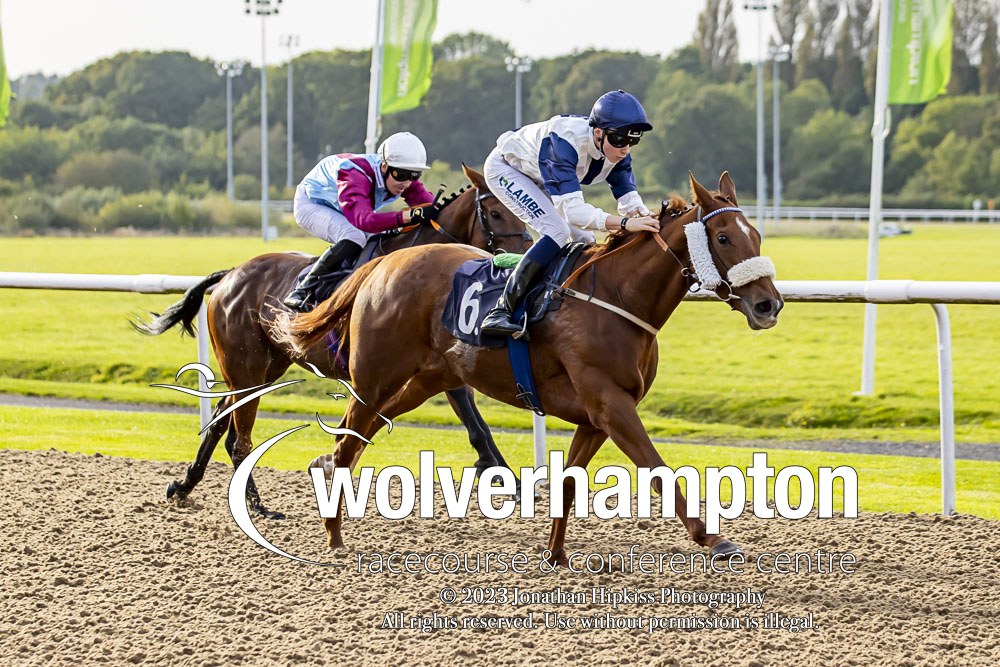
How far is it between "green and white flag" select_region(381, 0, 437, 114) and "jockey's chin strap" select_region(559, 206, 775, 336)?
758cm

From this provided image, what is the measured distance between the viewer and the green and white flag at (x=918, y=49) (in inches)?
374

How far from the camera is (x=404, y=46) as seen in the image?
36.7 feet

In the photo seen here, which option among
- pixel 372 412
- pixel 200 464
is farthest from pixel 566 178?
pixel 200 464

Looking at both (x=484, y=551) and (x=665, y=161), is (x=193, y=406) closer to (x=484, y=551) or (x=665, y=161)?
(x=484, y=551)

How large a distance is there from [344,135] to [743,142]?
18.0 metres

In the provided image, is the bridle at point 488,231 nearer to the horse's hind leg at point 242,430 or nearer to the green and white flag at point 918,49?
the horse's hind leg at point 242,430

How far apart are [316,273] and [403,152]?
73cm

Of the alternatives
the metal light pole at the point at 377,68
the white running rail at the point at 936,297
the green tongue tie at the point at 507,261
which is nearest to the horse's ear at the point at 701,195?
the green tongue tie at the point at 507,261

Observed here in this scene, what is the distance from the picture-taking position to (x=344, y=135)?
168ft

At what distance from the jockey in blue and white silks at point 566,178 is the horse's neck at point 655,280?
0.09 meters

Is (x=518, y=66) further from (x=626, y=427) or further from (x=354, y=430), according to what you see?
(x=626, y=427)

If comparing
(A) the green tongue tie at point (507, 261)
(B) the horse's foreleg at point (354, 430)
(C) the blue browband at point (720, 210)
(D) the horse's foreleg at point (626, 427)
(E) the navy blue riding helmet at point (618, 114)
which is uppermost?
(E) the navy blue riding helmet at point (618, 114)

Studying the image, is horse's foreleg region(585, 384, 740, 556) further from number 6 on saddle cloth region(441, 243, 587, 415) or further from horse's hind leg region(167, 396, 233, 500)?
horse's hind leg region(167, 396, 233, 500)

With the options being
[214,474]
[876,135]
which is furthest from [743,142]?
[214,474]
